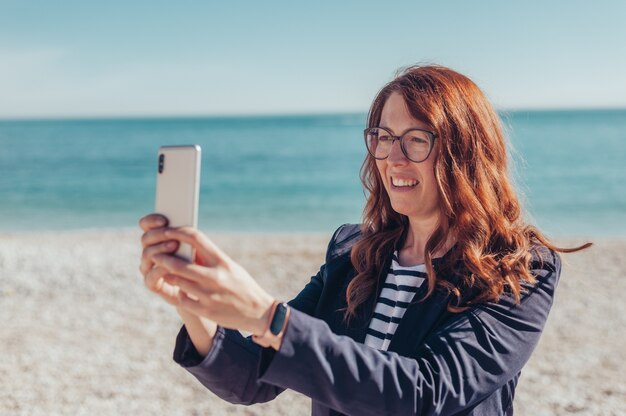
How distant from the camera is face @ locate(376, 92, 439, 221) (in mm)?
Answer: 1986

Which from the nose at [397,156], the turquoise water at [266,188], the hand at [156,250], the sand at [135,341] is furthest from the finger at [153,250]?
the sand at [135,341]

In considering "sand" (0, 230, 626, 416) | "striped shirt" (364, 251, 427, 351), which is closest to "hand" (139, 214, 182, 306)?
"striped shirt" (364, 251, 427, 351)

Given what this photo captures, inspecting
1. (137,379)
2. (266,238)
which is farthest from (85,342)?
(266,238)

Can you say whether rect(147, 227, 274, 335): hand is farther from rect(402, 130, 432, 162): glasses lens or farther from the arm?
rect(402, 130, 432, 162): glasses lens

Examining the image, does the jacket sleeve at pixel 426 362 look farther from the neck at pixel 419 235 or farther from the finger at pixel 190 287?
the neck at pixel 419 235

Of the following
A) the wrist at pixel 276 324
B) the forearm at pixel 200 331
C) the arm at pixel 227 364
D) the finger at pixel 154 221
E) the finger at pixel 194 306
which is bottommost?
the arm at pixel 227 364

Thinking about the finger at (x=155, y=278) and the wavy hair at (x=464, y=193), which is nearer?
the finger at (x=155, y=278)

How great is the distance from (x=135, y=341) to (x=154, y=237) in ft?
18.9

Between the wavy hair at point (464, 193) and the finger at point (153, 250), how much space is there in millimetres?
780

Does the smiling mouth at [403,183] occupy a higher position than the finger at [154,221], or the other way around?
the smiling mouth at [403,183]

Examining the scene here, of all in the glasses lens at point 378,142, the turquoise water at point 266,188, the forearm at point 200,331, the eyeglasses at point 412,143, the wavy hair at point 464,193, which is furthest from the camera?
the turquoise water at point 266,188

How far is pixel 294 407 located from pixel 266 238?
33.0 ft

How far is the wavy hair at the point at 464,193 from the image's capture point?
1.85 meters

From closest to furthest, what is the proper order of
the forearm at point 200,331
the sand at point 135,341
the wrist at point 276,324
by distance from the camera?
1. the wrist at point 276,324
2. the forearm at point 200,331
3. the sand at point 135,341
